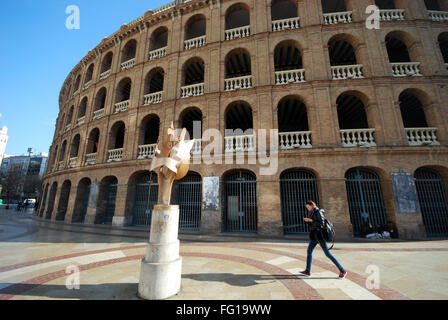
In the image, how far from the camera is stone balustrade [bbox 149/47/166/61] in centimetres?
1484

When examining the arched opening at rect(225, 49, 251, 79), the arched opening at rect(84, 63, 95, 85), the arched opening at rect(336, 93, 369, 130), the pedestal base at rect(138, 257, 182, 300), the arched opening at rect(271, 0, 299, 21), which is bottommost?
the pedestal base at rect(138, 257, 182, 300)

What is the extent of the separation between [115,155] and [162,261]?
1322cm

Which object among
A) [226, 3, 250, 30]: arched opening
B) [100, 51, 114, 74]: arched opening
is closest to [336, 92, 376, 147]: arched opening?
[226, 3, 250, 30]: arched opening

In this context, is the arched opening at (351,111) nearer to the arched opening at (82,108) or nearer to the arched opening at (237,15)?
the arched opening at (237,15)

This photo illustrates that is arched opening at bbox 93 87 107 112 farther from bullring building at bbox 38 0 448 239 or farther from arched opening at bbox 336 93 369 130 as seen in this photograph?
arched opening at bbox 336 93 369 130

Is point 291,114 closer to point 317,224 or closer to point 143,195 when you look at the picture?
point 317,224

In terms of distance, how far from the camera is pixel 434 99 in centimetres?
1002

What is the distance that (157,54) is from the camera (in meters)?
15.5

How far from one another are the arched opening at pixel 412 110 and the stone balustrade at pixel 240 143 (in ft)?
33.4

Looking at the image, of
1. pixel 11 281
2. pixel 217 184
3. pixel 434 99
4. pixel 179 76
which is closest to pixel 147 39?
pixel 179 76

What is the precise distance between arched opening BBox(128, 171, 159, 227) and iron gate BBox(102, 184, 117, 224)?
243 cm

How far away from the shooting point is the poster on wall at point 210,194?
1060 centimetres

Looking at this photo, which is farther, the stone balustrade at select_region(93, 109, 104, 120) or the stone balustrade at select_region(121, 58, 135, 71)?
the stone balustrade at select_region(93, 109, 104, 120)

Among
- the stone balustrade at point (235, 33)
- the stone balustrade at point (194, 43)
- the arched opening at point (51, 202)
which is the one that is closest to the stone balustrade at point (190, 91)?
the stone balustrade at point (194, 43)
